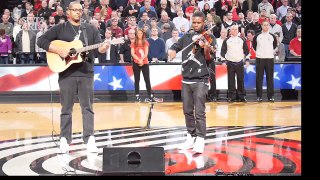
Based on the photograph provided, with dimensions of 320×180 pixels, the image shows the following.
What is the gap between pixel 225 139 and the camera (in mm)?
10062

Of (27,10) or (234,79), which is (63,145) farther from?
(27,10)

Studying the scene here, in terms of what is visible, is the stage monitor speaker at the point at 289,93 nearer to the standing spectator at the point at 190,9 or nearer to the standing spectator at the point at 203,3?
the standing spectator at the point at 190,9

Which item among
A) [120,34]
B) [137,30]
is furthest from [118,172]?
[120,34]

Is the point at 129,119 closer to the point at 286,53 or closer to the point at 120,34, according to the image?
the point at 120,34

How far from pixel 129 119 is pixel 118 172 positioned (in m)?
6.12

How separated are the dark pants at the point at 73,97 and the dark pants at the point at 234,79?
26.8 feet

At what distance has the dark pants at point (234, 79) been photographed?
16.3m

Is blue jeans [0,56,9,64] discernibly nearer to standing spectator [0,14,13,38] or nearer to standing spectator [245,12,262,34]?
standing spectator [0,14,13,38]

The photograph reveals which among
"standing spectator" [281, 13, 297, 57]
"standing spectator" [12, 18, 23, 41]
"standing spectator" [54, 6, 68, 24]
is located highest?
"standing spectator" [54, 6, 68, 24]

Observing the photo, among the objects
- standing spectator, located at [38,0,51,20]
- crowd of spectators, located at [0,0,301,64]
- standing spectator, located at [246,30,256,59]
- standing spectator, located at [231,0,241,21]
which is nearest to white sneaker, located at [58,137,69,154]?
crowd of spectators, located at [0,0,301,64]

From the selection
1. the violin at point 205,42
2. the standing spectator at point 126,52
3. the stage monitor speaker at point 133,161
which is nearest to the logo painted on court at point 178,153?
the stage monitor speaker at point 133,161

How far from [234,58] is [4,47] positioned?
6902mm

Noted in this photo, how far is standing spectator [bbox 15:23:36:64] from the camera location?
17.9 meters

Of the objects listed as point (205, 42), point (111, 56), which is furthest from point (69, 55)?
point (111, 56)
